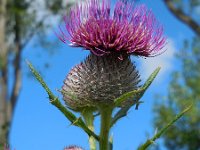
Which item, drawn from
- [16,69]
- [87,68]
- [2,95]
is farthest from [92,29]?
[16,69]

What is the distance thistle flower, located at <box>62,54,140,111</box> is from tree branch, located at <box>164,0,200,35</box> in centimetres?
1774

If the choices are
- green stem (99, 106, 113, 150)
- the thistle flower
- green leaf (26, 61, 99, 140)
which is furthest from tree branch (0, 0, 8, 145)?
green leaf (26, 61, 99, 140)

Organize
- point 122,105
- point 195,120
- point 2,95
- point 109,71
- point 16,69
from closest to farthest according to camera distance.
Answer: point 122,105 → point 109,71 → point 2,95 → point 16,69 → point 195,120

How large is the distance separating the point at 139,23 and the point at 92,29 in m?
0.29

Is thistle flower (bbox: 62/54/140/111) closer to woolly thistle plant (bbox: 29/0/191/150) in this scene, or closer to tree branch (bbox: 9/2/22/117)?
woolly thistle plant (bbox: 29/0/191/150)

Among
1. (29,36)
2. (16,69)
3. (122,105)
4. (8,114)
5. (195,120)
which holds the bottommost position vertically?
(122,105)

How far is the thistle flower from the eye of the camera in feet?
11.3

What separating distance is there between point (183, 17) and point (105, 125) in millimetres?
18969

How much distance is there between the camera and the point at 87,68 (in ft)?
11.8

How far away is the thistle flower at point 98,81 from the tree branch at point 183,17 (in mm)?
17740

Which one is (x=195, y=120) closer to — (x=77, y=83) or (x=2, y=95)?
(x=2, y=95)

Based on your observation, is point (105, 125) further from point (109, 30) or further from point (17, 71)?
point (17, 71)

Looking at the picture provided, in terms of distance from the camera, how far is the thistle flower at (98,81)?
3.44 metres

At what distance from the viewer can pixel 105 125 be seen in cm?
338
